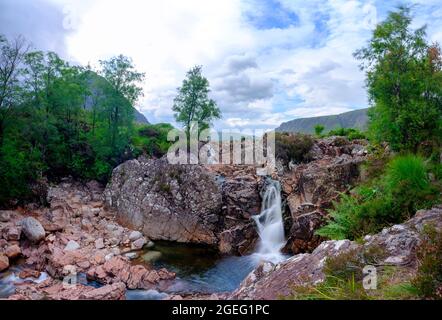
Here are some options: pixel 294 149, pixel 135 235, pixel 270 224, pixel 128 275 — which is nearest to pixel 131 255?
pixel 135 235

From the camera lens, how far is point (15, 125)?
76.4 feet

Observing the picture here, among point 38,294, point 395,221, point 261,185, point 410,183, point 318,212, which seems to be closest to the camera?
point 395,221

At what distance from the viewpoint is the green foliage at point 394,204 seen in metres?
7.42

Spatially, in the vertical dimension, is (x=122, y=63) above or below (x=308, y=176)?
above

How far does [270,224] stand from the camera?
19.2m

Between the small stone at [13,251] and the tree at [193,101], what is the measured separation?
21.8 metres

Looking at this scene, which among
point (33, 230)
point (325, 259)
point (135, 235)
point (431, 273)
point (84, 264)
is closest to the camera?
point (431, 273)

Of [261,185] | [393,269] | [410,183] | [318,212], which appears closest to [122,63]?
[261,185]

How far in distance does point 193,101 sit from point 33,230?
22415mm

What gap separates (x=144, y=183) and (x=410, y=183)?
18419mm

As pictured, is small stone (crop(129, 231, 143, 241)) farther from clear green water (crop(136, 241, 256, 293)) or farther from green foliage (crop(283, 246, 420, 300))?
green foliage (crop(283, 246, 420, 300))

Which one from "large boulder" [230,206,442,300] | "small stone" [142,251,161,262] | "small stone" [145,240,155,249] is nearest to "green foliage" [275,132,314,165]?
"small stone" [145,240,155,249]

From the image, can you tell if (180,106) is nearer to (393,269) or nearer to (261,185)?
(261,185)

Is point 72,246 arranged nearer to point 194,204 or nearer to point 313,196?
point 194,204
